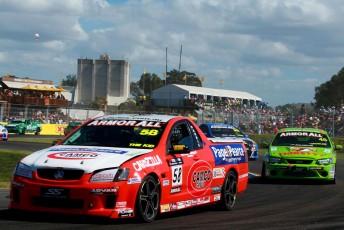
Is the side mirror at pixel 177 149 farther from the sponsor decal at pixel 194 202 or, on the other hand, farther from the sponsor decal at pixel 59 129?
the sponsor decal at pixel 59 129

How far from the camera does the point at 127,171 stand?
8477 mm

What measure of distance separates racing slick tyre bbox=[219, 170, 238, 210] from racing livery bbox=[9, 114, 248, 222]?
2cm

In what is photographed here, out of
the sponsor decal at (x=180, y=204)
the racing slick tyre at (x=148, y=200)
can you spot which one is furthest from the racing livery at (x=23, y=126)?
the racing slick tyre at (x=148, y=200)

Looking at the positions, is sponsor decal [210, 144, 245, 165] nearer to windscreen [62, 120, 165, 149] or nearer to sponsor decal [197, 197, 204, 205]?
sponsor decal [197, 197, 204, 205]

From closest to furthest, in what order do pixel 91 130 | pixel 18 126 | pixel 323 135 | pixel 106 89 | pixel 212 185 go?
pixel 91 130
pixel 212 185
pixel 323 135
pixel 18 126
pixel 106 89

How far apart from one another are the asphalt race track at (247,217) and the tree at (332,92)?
8553 cm

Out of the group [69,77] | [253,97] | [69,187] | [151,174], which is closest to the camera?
[69,187]

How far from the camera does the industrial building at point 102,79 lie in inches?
5069

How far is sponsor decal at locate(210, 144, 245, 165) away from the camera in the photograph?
10944 millimetres

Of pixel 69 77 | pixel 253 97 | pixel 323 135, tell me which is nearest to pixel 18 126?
pixel 323 135

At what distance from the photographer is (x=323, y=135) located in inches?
732

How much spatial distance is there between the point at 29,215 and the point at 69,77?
579ft

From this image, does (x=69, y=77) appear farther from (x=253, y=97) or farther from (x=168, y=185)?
(x=168, y=185)

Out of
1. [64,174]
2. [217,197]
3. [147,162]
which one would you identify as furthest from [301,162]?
[64,174]
